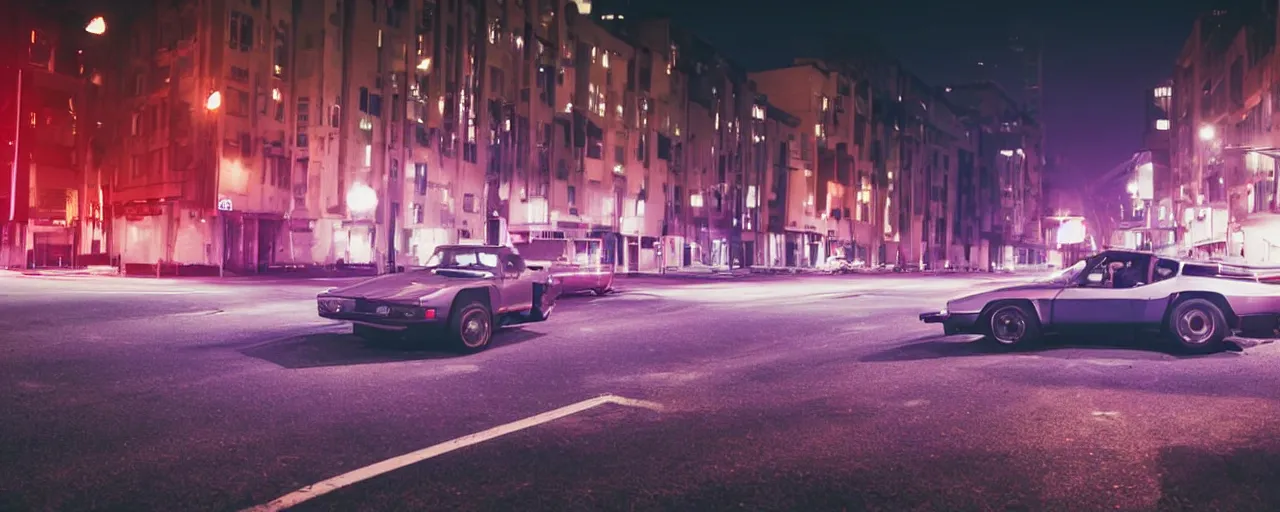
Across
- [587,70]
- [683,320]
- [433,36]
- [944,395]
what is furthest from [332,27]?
[944,395]

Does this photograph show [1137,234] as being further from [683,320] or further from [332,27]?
[683,320]

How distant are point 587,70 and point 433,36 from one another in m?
11.5

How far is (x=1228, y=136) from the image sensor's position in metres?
57.2

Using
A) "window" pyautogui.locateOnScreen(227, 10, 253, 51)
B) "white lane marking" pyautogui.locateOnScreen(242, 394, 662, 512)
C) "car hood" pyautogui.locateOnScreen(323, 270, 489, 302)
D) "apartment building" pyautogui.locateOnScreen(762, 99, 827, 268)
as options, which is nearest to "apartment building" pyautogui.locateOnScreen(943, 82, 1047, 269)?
"apartment building" pyautogui.locateOnScreen(762, 99, 827, 268)

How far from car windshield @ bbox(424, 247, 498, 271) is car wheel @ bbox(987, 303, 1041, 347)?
742 centimetres

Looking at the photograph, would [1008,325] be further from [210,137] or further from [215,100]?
[210,137]

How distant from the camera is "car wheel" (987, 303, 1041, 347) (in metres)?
11.9

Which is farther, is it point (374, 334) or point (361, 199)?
point (361, 199)

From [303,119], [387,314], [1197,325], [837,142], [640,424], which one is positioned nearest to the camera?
[640,424]

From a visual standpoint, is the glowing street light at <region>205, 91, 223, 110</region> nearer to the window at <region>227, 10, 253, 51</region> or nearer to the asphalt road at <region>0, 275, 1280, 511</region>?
the window at <region>227, 10, 253, 51</region>

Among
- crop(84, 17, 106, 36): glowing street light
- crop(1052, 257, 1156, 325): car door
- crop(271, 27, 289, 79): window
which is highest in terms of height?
crop(84, 17, 106, 36): glowing street light

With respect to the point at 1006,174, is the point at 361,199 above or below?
below

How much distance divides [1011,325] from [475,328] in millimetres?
7703

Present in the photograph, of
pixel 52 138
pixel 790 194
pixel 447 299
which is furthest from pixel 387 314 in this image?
pixel 790 194
